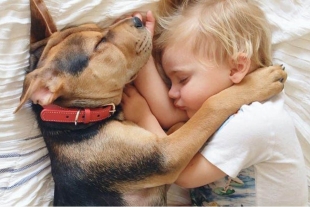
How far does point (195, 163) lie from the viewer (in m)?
1.89

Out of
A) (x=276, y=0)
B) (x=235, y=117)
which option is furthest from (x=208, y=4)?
(x=235, y=117)

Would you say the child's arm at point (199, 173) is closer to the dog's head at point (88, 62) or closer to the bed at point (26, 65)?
the dog's head at point (88, 62)

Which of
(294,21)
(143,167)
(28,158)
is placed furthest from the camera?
(294,21)

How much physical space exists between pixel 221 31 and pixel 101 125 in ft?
2.14

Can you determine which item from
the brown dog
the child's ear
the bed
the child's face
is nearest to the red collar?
the brown dog

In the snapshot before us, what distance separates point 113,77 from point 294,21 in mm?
927

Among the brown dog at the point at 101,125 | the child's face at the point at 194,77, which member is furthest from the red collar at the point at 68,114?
the child's face at the point at 194,77

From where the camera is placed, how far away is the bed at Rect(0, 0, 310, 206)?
1.88 metres

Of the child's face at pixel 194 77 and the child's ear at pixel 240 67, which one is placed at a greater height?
the child's ear at pixel 240 67

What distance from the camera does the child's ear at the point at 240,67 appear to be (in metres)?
1.92

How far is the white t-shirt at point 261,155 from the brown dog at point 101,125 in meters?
0.07

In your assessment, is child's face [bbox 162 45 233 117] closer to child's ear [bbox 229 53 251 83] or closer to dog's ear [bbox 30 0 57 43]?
child's ear [bbox 229 53 251 83]

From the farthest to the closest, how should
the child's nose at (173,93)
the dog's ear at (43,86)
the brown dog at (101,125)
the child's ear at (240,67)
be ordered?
the child's nose at (173,93) < the child's ear at (240,67) < the brown dog at (101,125) < the dog's ear at (43,86)

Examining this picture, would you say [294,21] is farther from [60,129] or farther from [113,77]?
[60,129]
